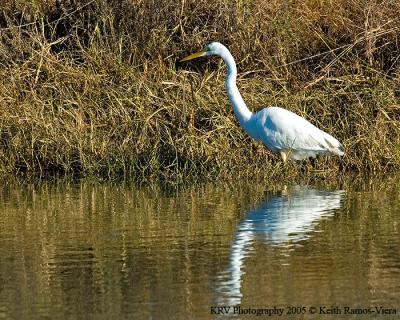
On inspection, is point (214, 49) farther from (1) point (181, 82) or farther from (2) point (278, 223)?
(2) point (278, 223)

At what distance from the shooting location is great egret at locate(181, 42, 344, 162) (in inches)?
429

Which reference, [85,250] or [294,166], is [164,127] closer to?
[294,166]

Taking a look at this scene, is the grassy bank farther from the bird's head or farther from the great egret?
the bird's head

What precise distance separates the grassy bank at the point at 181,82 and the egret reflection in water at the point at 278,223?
148 centimetres

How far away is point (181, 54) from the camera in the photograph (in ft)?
44.3

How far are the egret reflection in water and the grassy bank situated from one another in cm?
148

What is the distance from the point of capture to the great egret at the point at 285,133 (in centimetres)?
1089

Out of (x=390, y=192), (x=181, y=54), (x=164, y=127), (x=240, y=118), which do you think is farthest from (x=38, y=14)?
(x=390, y=192)

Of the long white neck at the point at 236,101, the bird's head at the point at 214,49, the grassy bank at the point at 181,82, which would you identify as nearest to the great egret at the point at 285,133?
the long white neck at the point at 236,101

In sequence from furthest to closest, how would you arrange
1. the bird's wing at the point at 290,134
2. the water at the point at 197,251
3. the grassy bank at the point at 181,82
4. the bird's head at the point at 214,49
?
the bird's head at the point at 214,49, the grassy bank at the point at 181,82, the bird's wing at the point at 290,134, the water at the point at 197,251

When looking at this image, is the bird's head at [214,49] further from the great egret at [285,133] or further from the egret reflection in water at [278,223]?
the egret reflection in water at [278,223]

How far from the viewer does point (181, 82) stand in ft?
41.0

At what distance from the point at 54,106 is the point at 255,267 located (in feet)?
20.4

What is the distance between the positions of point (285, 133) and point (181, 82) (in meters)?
2.00
